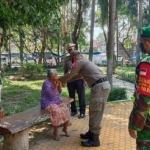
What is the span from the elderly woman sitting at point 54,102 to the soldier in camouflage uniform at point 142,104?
8.05ft

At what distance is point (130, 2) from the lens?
74.0ft

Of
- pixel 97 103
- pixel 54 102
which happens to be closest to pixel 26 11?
pixel 54 102

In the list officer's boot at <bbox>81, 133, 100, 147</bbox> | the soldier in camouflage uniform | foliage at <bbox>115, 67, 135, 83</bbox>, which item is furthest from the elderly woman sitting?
foliage at <bbox>115, 67, 135, 83</bbox>

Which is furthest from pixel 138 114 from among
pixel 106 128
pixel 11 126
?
pixel 106 128

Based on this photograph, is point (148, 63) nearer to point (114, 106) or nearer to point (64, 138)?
point (64, 138)

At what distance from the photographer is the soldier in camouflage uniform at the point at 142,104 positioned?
215 cm

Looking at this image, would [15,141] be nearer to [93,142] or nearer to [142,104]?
[93,142]

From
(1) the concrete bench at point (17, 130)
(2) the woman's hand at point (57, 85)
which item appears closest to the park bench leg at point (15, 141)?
(1) the concrete bench at point (17, 130)

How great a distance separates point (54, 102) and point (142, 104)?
2.84 metres

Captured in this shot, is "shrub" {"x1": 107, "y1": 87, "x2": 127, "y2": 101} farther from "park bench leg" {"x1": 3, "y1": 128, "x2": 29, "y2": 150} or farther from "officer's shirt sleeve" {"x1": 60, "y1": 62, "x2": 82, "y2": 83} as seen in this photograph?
"park bench leg" {"x1": 3, "y1": 128, "x2": 29, "y2": 150}

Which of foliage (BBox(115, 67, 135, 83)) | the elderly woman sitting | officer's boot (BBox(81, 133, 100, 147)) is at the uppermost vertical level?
the elderly woman sitting

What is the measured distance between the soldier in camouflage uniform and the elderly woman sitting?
245 centimetres

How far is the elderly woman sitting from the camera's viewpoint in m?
4.66

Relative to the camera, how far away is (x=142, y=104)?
7.11ft
